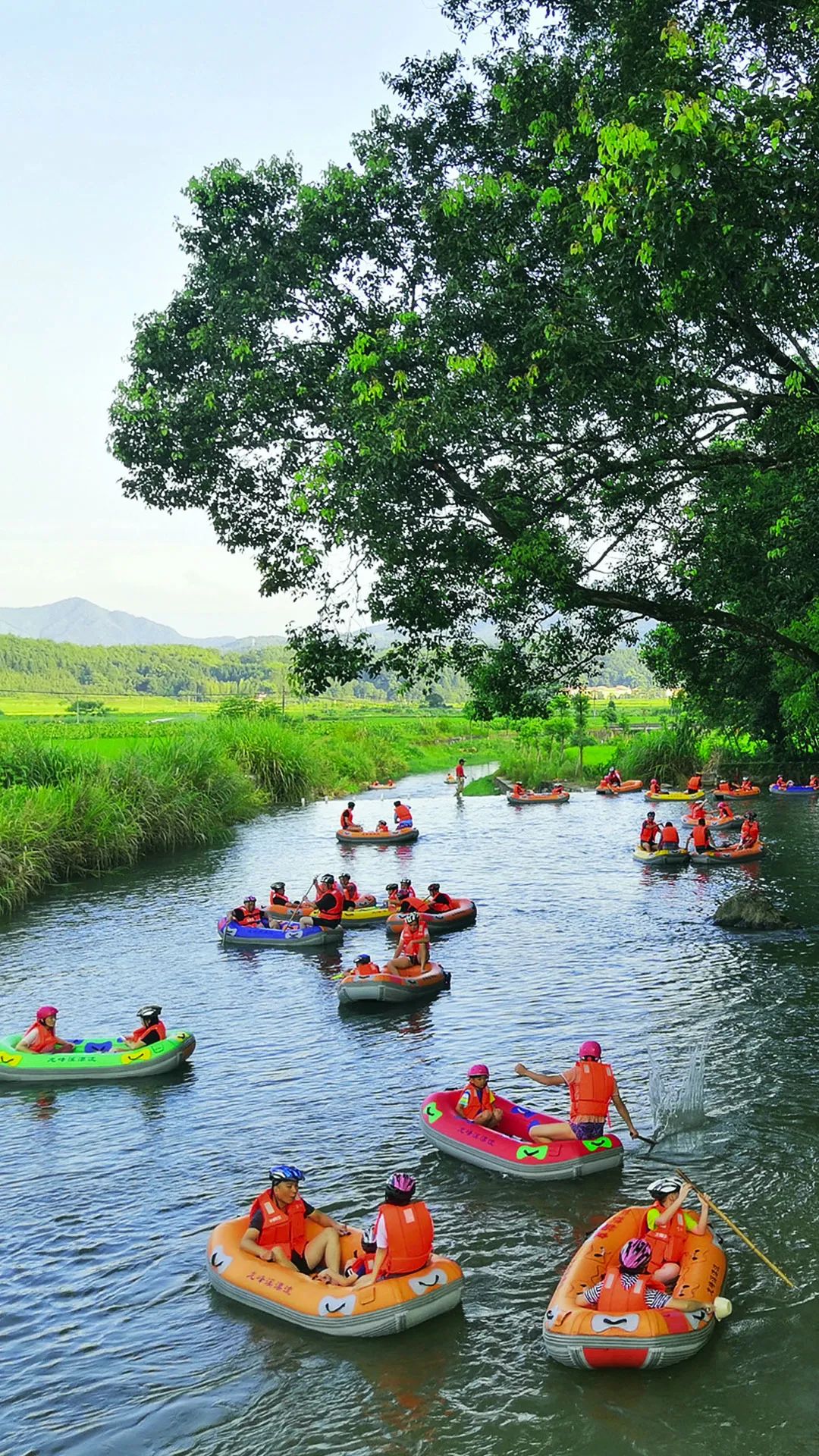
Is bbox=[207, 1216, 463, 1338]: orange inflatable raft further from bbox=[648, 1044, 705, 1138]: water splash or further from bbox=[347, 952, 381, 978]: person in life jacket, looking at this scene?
bbox=[347, 952, 381, 978]: person in life jacket

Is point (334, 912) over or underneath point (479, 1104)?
over

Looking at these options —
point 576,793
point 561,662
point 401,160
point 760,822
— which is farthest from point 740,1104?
point 576,793

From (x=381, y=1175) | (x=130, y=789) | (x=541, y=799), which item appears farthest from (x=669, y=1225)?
(x=541, y=799)

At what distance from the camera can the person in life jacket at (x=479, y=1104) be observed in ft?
44.9

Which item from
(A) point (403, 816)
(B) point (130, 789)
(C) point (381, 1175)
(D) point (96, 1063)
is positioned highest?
(B) point (130, 789)

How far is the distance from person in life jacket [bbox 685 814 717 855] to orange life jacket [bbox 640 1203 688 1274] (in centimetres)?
2281

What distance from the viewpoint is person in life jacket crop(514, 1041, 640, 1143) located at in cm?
1310

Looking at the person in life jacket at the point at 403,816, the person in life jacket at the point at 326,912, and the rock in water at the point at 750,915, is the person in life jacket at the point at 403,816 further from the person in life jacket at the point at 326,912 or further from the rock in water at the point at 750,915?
the rock in water at the point at 750,915

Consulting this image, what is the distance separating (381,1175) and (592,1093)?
2568 millimetres

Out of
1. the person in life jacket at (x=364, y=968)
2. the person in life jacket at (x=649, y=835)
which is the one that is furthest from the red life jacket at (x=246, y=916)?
the person in life jacket at (x=649, y=835)

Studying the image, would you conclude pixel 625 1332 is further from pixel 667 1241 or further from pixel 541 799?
pixel 541 799

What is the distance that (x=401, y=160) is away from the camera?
18.9 metres

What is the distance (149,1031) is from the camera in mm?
16766

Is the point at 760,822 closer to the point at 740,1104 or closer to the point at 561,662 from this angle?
the point at 561,662
